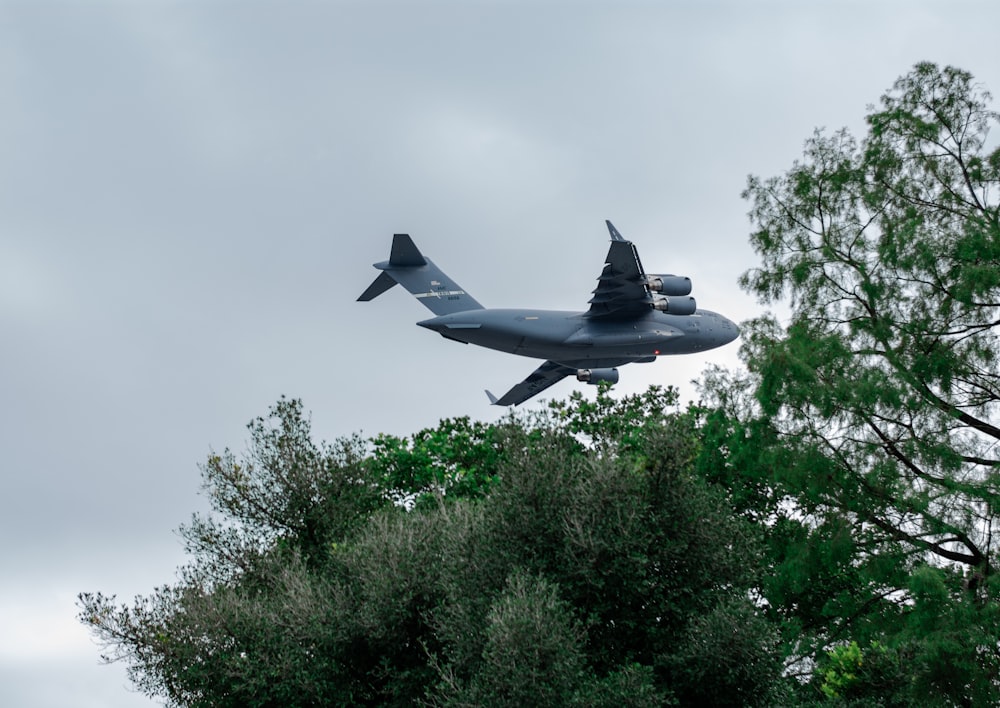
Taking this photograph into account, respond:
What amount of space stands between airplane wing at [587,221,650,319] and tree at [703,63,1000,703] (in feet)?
28.6

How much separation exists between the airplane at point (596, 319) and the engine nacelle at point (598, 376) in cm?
4

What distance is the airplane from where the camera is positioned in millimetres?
42406

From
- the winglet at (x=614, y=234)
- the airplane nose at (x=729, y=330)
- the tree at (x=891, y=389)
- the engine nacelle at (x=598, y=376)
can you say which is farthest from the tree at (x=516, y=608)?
the airplane nose at (x=729, y=330)

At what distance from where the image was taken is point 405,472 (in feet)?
148

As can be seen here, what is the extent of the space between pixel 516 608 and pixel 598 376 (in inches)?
940

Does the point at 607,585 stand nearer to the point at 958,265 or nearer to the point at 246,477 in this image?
the point at 958,265

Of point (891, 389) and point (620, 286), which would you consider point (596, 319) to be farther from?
point (891, 389)

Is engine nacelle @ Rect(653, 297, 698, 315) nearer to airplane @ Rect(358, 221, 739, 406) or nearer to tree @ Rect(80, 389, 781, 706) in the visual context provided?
airplane @ Rect(358, 221, 739, 406)

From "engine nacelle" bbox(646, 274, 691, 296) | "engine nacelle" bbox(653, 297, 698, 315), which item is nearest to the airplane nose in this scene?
"engine nacelle" bbox(653, 297, 698, 315)

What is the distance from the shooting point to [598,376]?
46.8 meters

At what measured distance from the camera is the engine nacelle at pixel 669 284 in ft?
136

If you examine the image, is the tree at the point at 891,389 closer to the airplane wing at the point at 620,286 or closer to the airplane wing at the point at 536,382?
the airplane wing at the point at 620,286

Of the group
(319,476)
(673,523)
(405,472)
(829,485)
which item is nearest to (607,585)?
(673,523)

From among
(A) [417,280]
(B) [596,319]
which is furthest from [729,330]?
(A) [417,280]
